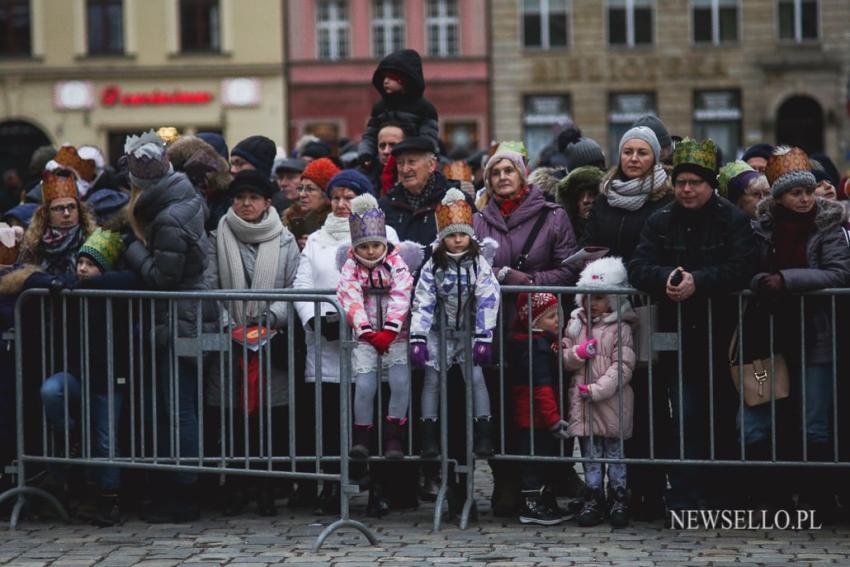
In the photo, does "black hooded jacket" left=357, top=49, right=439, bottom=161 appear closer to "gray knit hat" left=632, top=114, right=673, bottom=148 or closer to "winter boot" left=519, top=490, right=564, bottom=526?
"gray knit hat" left=632, top=114, right=673, bottom=148

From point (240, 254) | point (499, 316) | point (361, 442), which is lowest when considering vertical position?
point (361, 442)

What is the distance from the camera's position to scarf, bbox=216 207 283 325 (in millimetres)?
10297

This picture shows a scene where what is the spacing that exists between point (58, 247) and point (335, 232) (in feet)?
5.42

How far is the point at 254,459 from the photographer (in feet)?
31.8

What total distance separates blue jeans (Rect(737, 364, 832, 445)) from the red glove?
196cm

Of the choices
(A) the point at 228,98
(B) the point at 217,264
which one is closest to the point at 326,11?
(A) the point at 228,98

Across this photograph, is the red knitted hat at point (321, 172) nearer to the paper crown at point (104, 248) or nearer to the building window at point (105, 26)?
the paper crown at point (104, 248)

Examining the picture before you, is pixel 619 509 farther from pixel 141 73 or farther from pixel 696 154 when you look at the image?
pixel 141 73

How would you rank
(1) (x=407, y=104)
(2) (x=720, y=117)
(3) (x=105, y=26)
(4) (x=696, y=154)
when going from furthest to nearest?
(3) (x=105, y=26)
(2) (x=720, y=117)
(1) (x=407, y=104)
(4) (x=696, y=154)

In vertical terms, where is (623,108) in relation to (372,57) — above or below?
below

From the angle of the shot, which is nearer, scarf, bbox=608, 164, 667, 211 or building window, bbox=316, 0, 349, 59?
scarf, bbox=608, 164, 667, 211

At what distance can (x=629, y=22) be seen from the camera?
47.2 m

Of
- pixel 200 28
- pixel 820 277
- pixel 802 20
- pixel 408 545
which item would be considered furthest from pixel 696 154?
pixel 200 28

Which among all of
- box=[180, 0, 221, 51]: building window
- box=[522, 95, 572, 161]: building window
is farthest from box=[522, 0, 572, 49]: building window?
box=[180, 0, 221, 51]: building window
